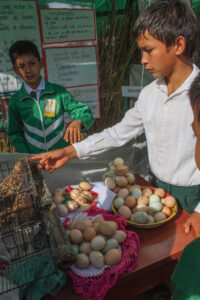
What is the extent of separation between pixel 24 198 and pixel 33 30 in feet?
5.72

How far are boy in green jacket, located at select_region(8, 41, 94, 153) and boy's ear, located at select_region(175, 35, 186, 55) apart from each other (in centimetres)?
78

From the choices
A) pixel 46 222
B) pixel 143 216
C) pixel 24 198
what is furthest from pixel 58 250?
pixel 143 216

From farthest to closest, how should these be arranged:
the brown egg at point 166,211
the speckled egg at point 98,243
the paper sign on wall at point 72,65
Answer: the paper sign on wall at point 72,65 < the brown egg at point 166,211 < the speckled egg at point 98,243

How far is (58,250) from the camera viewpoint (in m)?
0.80

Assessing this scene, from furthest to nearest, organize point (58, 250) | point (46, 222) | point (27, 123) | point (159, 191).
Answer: point (27, 123), point (159, 191), point (46, 222), point (58, 250)

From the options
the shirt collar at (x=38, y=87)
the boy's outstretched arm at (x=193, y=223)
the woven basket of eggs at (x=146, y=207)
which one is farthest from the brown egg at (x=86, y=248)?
the shirt collar at (x=38, y=87)

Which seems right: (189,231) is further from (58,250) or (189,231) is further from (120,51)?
(120,51)

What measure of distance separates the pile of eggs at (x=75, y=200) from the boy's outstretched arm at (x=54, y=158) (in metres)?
0.14

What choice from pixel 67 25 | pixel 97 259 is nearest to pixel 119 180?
pixel 97 259

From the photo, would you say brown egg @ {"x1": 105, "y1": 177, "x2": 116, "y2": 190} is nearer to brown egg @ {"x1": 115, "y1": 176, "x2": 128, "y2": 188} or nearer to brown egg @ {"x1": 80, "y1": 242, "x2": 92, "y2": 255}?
brown egg @ {"x1": 115, "y1": 176, "x2": 128, "y2": 188}

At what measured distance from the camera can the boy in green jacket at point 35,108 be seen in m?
1.67

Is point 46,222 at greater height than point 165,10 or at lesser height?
lesser

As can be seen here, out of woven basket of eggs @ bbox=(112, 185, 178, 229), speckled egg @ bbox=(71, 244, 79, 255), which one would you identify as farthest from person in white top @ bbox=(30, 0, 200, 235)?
speckled egg @ bbox=(71, 244, 79, 255)

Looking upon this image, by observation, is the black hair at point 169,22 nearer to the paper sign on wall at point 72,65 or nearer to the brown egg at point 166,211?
the brown egg at point 166,211
